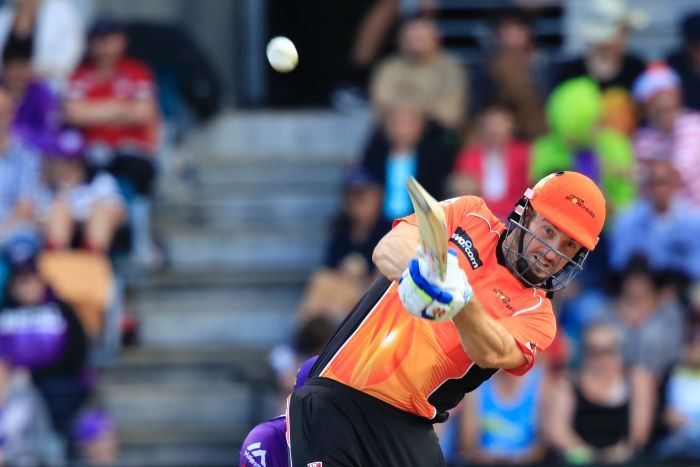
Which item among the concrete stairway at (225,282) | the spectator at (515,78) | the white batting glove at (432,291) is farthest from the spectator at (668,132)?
the white batting glove at (432,291)

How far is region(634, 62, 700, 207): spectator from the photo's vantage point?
32.5ft

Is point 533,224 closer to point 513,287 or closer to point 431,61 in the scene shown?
point 513,287

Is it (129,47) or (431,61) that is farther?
(129,47)

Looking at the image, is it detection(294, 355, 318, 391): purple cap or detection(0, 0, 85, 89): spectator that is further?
detection(0, 0, 85, 89): spectator

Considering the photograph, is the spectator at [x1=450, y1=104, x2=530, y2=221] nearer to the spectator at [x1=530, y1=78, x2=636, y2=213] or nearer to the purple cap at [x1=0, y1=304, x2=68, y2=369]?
the spectator at [x1=530, y1=78, x2=636, y2=213]

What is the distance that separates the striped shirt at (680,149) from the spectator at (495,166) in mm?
816

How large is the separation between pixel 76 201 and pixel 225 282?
4.62 feet

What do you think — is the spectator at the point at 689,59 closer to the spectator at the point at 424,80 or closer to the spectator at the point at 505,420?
the spectator at the point at 424,80

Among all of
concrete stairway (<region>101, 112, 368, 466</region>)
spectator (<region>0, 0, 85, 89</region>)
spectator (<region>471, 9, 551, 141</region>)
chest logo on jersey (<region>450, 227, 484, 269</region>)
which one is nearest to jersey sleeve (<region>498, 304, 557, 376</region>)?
chest logo on jersey (<region>450, 227, 484, 269</region>)

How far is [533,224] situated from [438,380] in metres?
0.68

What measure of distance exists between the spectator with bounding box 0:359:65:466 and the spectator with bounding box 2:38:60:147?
1.98 metres

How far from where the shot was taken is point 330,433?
541 centimetres

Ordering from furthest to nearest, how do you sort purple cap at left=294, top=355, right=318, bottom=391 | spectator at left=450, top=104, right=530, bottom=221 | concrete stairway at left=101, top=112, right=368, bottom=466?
1. concrete stairway at left=101, top=112, right=368, bottom=466
2. spectator at left=450, top=104, right=530, bottom=221
3. purple cap at left=294, top=355, right=318, bottom=391

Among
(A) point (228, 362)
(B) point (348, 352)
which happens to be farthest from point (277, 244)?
(B) point (348, 352)
